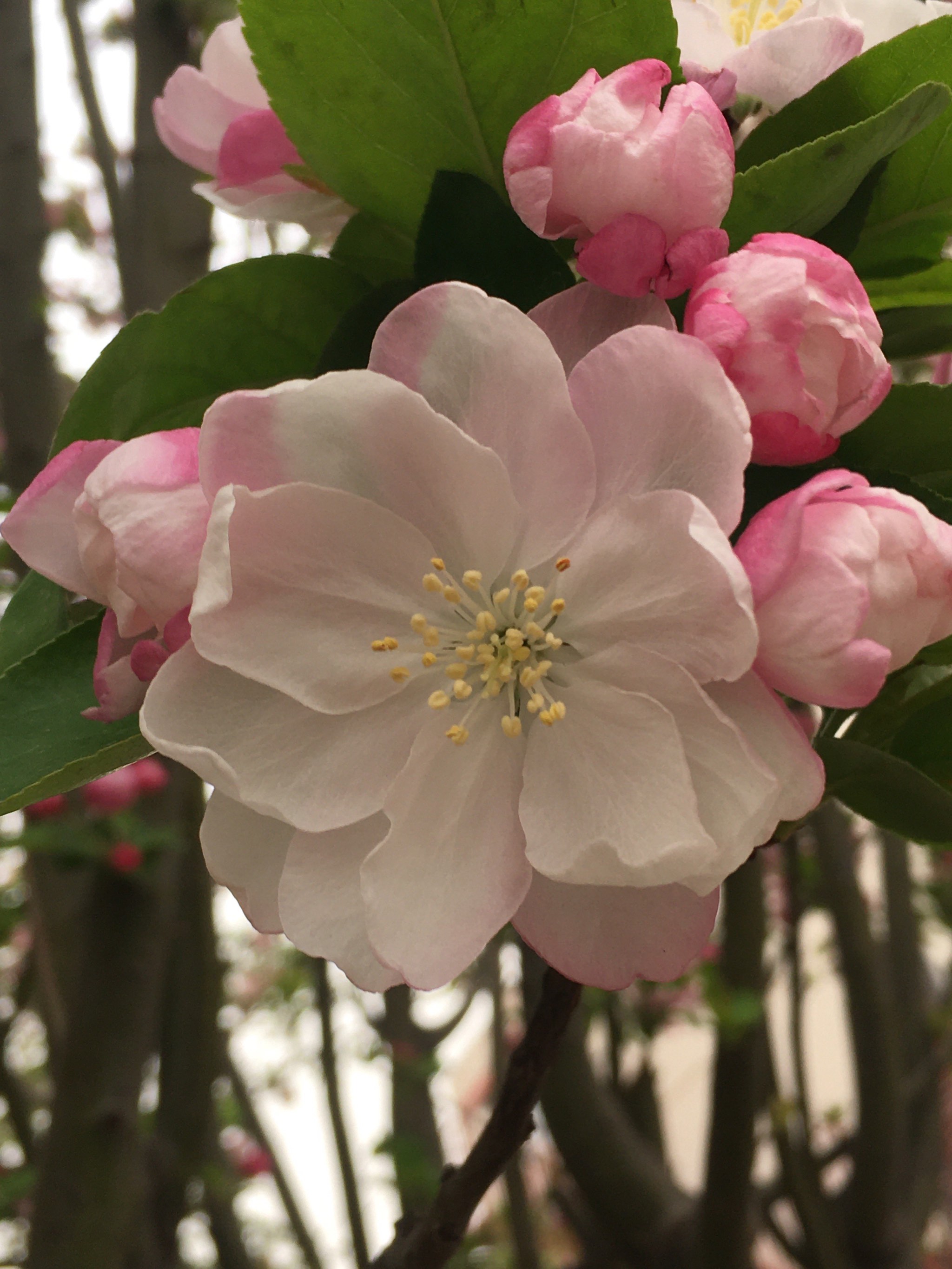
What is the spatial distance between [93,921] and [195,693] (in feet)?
4.17

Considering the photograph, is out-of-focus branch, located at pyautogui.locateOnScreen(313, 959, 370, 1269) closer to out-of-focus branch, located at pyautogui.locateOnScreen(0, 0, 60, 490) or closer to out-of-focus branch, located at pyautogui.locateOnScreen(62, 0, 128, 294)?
out-of-focus branch, located at pyautogui.locateOnScreen(0, 0, 60, 490)

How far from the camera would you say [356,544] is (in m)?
0.47

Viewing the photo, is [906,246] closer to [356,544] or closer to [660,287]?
[660,287]

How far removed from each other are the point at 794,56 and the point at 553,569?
0.83ft

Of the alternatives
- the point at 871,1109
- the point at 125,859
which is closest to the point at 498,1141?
the point at 125,859

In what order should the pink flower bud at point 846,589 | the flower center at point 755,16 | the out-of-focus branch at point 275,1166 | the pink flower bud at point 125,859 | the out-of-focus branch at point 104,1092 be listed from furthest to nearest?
the out-of-focus branch at point 275,1166, the pink flower bud at point 125,859, the out-of-focus branch at point 104,1092, the flower center at point 755,16, the pink flower bud at point 846,589

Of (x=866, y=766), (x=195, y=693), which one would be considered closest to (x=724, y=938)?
(x=866, y=766)

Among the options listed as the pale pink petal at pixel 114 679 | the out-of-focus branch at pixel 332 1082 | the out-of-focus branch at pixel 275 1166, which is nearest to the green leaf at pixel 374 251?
the pale pink petal at pixel 114 679

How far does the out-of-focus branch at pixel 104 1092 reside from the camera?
4.58 ft

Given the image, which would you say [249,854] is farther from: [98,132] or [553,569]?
[98,132]

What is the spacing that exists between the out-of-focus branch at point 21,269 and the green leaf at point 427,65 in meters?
1.41

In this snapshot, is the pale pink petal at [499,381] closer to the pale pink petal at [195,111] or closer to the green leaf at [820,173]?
the green leaf at [820,173]

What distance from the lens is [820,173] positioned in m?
0.46

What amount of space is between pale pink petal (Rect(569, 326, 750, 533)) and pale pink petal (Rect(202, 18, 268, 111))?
32 centimetres
